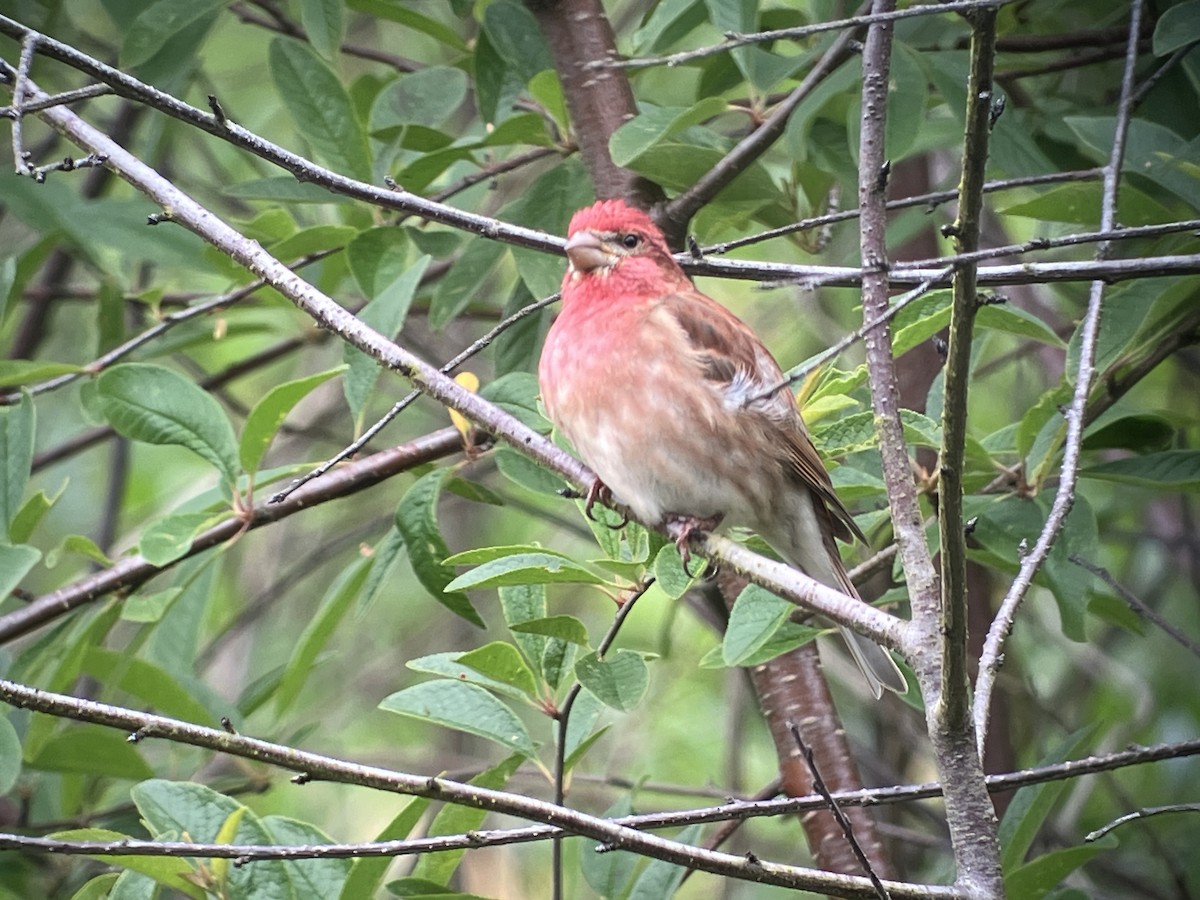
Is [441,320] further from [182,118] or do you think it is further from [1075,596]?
[1075,596]

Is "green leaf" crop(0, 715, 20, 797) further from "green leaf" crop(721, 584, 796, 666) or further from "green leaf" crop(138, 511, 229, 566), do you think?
"green leaf" crop(721, 584, 796, 666)

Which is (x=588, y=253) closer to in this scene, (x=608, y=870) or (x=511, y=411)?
(x=511, y=411)

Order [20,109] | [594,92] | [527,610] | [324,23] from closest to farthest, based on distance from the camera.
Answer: [20,109]
[527,610]
[324,23]
[594,92]

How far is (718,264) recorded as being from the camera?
9.77 feet

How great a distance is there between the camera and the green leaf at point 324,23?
3.82 meters

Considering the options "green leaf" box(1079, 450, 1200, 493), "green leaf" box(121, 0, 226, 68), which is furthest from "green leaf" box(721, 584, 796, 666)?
"green leaf" box(121, 0, 226, 68)

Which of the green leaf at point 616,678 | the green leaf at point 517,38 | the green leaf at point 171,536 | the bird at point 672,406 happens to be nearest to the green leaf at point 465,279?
the bird at point 672,406

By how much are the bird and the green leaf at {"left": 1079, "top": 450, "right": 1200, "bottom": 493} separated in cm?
70

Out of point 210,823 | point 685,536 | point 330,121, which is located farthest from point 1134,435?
point 210,823

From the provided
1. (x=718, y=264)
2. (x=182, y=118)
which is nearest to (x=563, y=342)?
(x=718, y=264)

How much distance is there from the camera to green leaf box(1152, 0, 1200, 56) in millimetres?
3559

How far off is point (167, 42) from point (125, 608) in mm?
1891

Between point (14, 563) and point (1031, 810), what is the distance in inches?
106

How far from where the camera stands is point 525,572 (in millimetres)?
2721
